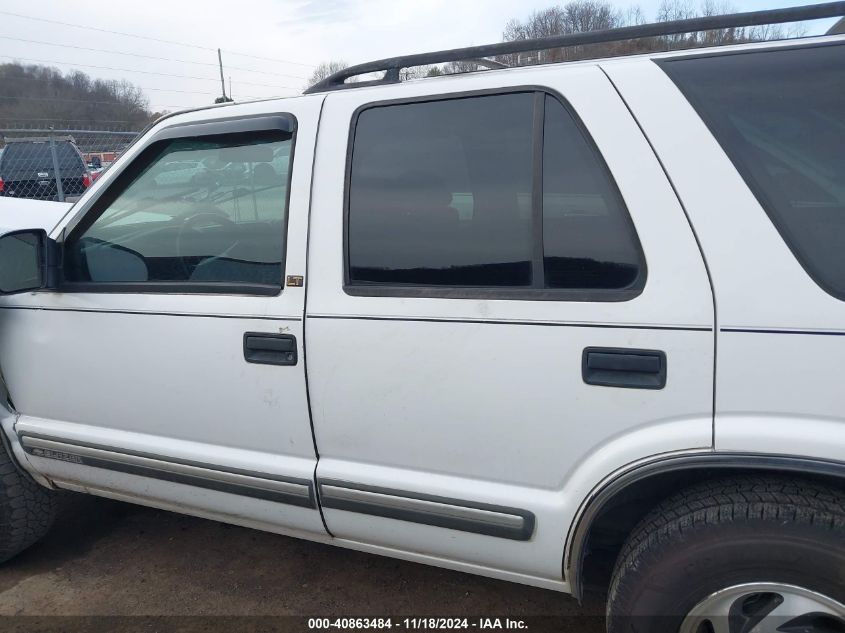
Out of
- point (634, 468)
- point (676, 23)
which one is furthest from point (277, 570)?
point (676, 23)

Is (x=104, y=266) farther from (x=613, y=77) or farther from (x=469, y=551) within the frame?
(x=613, y=77)

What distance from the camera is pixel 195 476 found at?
94.2 inches

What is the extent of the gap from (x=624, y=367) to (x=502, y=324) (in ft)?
1.14

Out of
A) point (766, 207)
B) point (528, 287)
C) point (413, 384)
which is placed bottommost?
point (413, 384)

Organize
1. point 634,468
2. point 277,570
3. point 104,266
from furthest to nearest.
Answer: point 277,570 → point 104,266 → point 634,468

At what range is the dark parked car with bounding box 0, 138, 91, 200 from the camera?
11.2 meters

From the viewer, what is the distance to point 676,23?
1.94 m

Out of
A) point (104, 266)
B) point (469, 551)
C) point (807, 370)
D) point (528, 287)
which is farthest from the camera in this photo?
point (104, 266)

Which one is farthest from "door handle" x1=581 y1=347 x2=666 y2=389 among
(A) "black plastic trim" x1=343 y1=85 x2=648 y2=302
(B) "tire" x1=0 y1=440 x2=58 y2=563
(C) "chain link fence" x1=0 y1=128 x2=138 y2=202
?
(C) "chain link fence" x1=0 y1=128 x2=138 y2=202

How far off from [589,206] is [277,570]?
206 cm

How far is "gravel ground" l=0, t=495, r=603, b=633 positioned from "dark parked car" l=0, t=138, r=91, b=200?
969cm

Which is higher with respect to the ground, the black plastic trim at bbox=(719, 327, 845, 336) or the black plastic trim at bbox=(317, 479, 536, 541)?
the black plastic trim at bbox=(719, 327, 845, 336)

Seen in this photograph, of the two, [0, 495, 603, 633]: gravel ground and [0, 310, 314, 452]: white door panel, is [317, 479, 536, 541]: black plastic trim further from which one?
[0, 495, 603, 633]: gravel ground

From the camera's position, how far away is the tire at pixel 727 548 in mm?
1592
